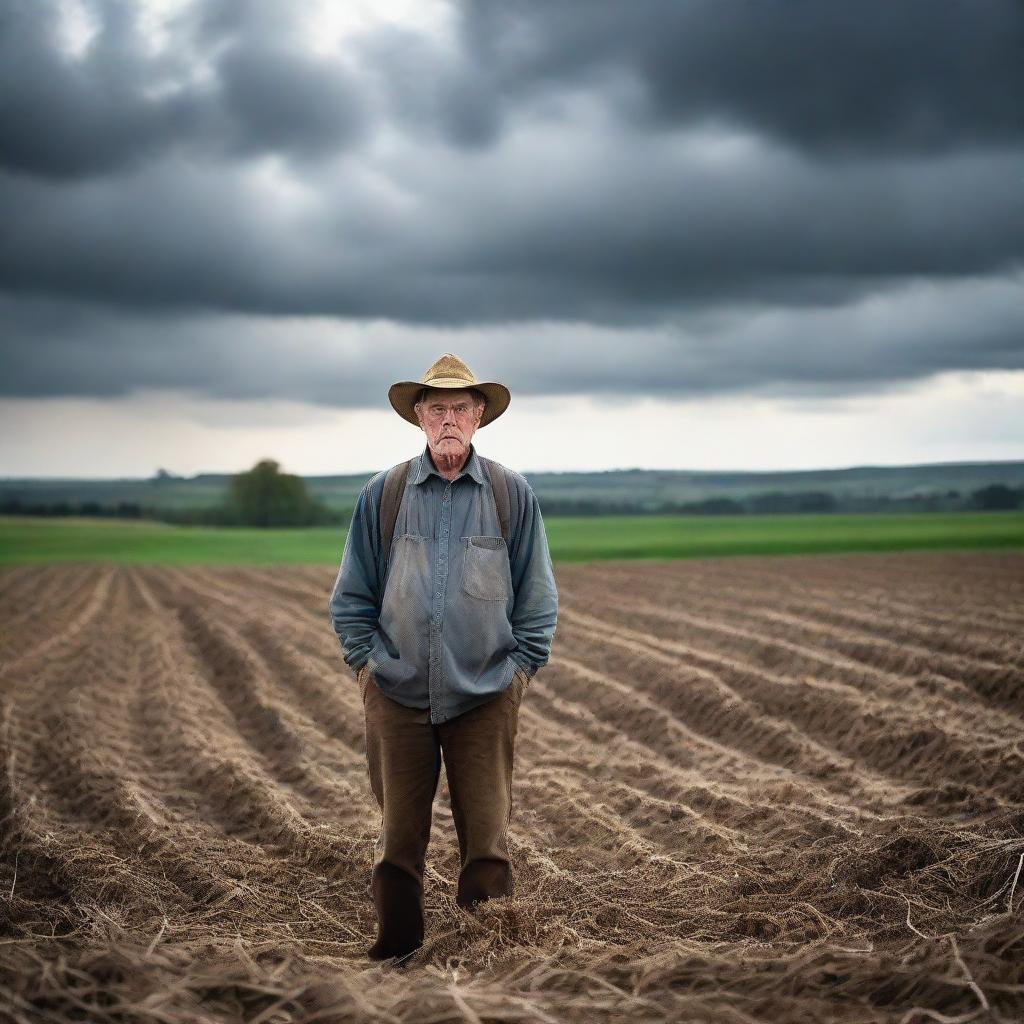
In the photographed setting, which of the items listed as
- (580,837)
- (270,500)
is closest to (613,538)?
(270,500)

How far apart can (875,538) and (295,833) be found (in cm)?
4581

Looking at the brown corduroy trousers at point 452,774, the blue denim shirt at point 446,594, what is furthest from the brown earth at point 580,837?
the blue denim shirt at point 446,594

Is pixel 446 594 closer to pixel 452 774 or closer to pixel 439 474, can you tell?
pixel 439 474

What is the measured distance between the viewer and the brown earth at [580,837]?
355cm

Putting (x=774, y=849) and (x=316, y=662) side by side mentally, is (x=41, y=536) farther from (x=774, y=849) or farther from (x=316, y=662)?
(x=774, y=849)

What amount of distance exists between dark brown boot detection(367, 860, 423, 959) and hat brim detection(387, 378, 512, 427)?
1977 mm

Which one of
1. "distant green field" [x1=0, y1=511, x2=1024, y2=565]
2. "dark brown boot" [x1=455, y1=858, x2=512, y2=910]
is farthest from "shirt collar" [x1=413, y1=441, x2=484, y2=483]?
"distant green field" [x1=0, y1=511, x2=1024, y2=565]

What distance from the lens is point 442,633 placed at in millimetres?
4719

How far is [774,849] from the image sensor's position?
6672 mm

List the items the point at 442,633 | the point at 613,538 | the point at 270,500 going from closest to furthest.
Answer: the point at 442,633 < the point at 613,538 < the point at 270,500

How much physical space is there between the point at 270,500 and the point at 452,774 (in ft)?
271

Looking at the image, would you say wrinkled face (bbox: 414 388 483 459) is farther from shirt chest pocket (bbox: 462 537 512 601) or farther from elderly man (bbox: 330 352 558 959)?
shirt chest pocket (bbox: 462 537 512 601)

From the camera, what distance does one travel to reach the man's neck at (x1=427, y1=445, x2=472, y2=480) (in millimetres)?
4902

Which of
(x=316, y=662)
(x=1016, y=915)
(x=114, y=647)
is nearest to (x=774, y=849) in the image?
(x=1016, y=915)
